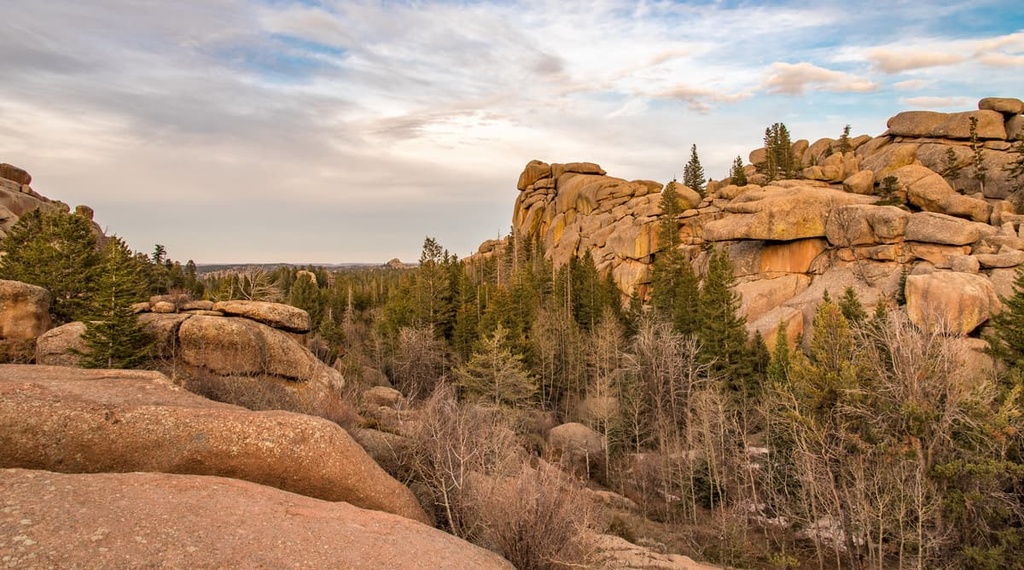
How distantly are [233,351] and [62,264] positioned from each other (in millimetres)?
12636

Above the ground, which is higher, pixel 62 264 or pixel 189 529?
pixel 62 264

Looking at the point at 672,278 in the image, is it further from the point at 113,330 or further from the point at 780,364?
the point at 113,330

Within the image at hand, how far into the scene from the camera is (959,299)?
27547 mm

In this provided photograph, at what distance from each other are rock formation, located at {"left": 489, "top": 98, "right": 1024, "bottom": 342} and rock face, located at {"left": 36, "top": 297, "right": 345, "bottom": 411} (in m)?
27.6

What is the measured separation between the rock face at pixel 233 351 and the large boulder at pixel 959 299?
31.2 metres

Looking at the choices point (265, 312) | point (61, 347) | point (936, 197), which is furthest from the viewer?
point (936, 197)

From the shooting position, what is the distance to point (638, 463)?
30.1 m

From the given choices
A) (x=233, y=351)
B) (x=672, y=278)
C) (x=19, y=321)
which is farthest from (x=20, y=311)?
(x=672, y=278)

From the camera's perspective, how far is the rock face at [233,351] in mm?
18661

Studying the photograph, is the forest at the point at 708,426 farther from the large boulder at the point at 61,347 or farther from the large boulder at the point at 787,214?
the large boulder at the point at 787,214

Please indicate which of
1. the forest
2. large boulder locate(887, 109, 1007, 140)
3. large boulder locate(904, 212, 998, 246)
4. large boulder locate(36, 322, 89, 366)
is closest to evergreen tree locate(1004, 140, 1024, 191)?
large boulder locate(887, 109, 1007, 140)

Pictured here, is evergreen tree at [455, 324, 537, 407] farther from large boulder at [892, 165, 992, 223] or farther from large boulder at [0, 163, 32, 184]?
large boulder at [0, 163, 32, 184]

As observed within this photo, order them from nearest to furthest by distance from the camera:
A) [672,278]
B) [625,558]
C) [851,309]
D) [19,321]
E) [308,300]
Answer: [625,558] → [19,321] → [851,309] → [672,278] → [308,300]

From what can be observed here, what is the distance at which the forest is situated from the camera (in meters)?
14.2
